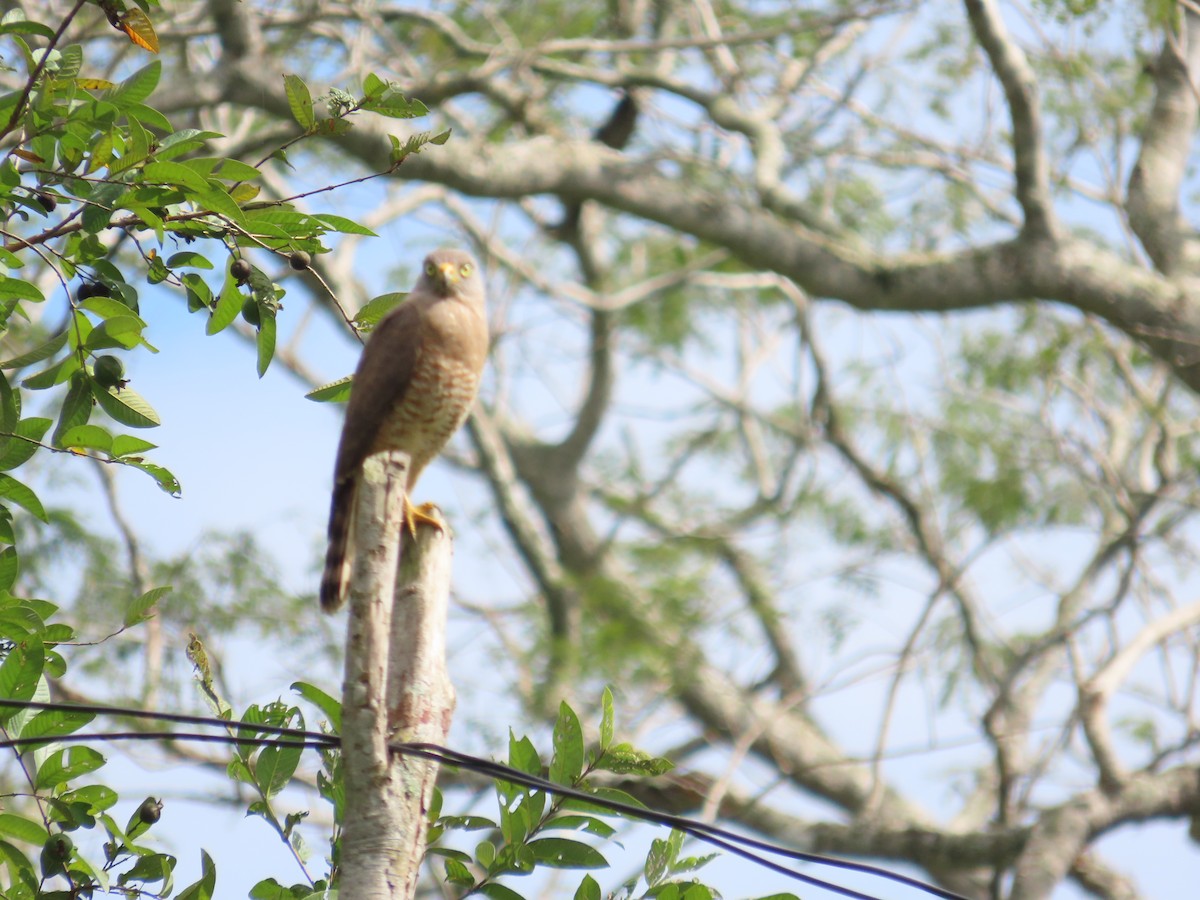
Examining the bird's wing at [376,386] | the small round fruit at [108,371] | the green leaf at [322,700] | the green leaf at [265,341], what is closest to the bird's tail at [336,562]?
the bird's wing at [376,386]

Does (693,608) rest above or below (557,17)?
below

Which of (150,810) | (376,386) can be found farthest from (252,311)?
(376,386)

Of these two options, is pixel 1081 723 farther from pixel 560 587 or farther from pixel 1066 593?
pixel 560 587

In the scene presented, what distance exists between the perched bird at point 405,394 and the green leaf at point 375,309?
1105 millimetres

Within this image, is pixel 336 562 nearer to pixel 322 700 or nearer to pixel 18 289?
pixel 322 700

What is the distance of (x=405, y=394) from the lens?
→ 4332 mm

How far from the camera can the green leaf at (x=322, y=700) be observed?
2.73m

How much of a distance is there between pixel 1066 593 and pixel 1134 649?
5.08ft

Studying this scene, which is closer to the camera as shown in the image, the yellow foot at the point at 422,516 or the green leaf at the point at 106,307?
the green leaf at the point at 106,307

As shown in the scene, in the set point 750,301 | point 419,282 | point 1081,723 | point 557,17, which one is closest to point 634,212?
→ point 557,17

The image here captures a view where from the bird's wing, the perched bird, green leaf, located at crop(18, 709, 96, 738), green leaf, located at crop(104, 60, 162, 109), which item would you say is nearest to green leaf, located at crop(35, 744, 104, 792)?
green leaf, located at crop(18, 709, 96, 738)

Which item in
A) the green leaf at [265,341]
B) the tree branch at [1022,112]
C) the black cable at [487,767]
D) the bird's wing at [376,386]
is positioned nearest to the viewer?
the black cable at [487,767]

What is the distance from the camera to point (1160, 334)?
23.3 ft

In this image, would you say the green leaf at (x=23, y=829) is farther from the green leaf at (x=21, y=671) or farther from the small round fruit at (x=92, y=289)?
the small round fruit at (x=92, y=289)
